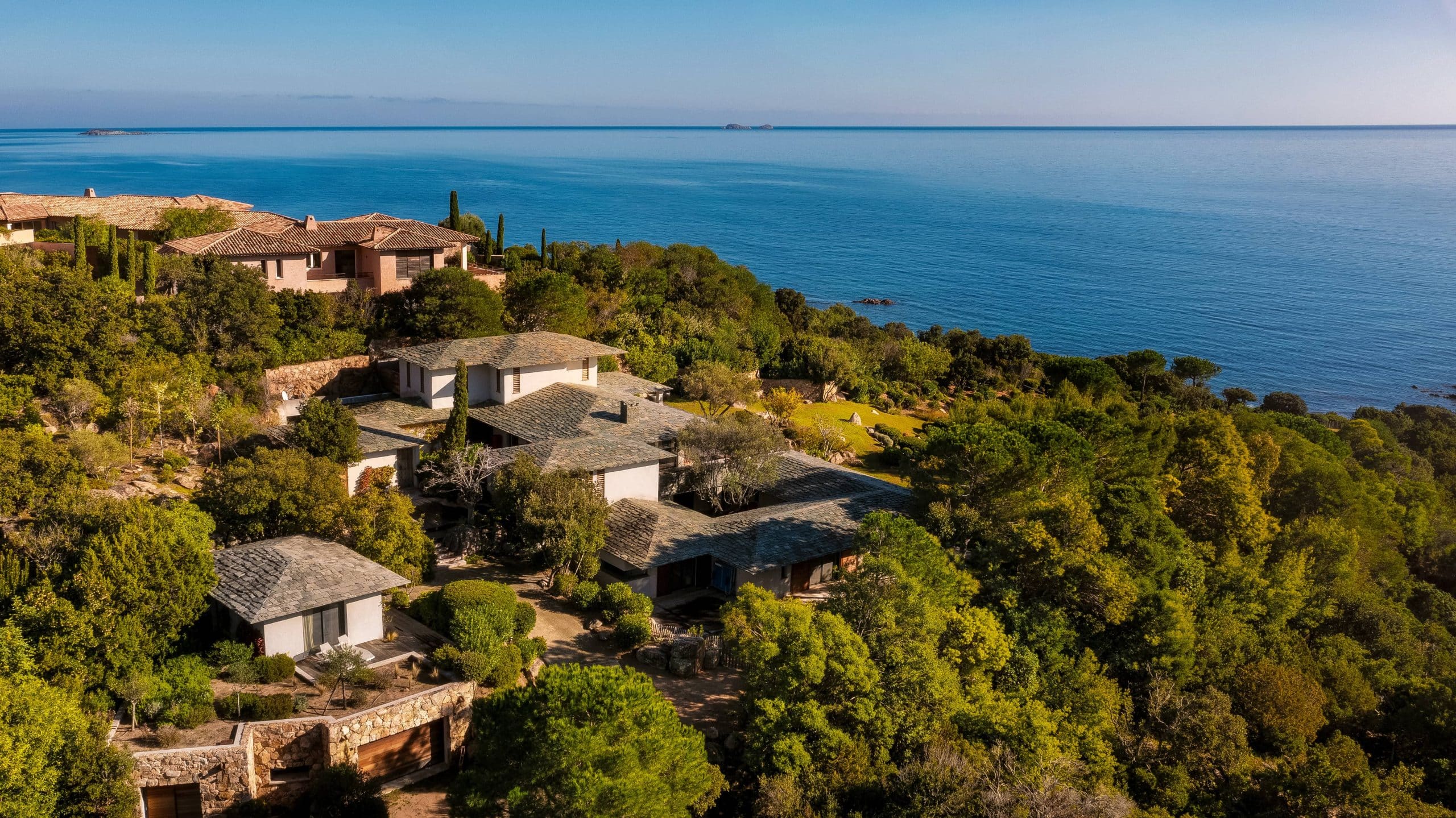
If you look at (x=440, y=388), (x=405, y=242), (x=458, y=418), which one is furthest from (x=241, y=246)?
(x=458, y=418)

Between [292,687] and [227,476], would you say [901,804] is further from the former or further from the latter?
[227,476]

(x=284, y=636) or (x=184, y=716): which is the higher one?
(x=284, y=636)

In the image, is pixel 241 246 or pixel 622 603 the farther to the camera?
pixel 241 246

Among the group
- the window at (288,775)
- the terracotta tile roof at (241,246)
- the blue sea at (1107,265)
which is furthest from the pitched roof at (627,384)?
the blue sea at (1107,265)

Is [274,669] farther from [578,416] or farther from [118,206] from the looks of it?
[118,206]

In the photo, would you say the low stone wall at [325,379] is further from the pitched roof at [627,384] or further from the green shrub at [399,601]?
the green shrub at [399,601]

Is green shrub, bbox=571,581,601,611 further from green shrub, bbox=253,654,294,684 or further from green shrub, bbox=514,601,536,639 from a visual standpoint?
green shrub, bbox=253,654,294,684
